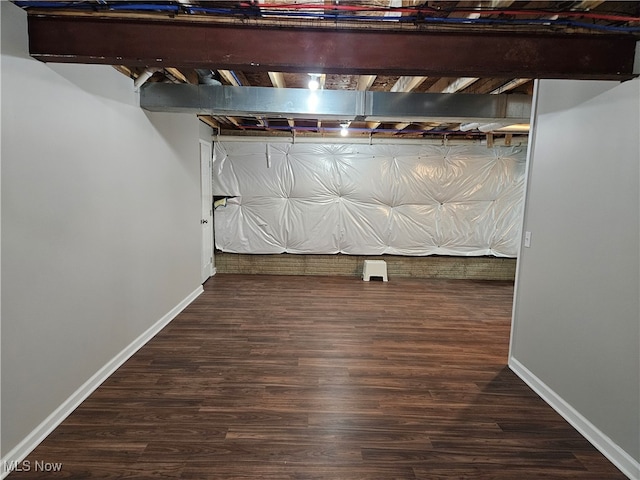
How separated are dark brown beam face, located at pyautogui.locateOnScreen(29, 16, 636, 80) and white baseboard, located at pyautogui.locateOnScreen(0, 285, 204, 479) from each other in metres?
1.86

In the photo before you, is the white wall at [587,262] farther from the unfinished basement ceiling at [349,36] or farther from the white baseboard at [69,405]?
the white baseboard at [69,405]

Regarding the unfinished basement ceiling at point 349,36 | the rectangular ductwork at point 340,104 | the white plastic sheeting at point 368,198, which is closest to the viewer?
the unfinished basement ceiling at point 349,36

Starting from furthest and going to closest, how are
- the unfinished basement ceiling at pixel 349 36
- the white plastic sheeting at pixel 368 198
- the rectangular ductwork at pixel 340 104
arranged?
the white plastic sheeting at pixel 368 198 < the rectangular ductwork at pixel 340 104 < the unfinished basement ceiling at pixel 349 36

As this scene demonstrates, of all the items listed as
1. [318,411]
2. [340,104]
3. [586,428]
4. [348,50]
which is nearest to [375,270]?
[340,104]

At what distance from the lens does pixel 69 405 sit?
1.94 m

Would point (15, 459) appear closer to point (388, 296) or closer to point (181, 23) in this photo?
point (181, 23)

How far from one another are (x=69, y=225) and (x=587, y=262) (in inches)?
116

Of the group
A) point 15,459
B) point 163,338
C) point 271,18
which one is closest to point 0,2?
point 271,18

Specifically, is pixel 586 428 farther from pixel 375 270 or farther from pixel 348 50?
pixel 375 270

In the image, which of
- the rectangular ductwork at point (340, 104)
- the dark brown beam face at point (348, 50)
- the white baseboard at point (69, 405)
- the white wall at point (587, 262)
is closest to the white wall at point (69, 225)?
the white baseboard at point (69, 405)

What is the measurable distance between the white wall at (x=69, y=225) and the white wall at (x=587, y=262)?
2.91m

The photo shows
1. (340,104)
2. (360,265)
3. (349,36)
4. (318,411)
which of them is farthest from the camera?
(360,265)

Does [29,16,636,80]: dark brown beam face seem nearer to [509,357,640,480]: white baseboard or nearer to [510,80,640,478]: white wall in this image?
[510,80,640,478]: white wall

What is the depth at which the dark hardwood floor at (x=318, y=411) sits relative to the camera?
5.35 feet
